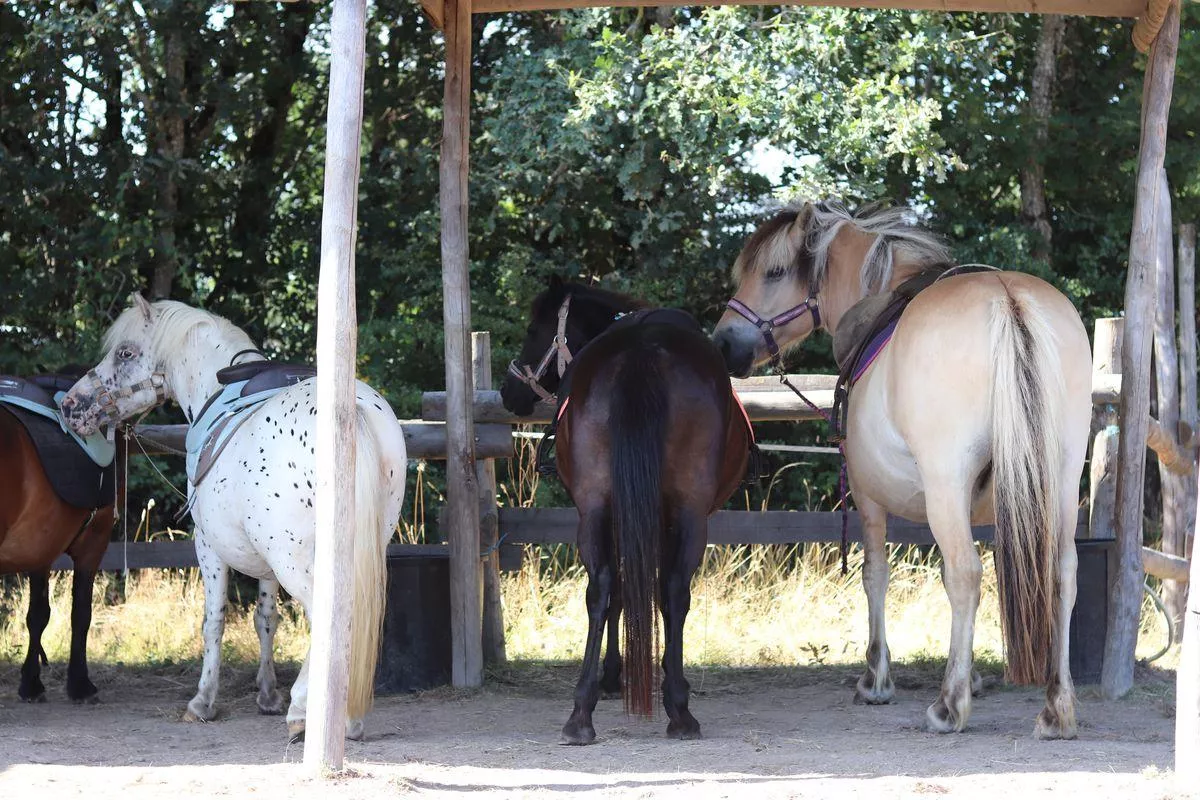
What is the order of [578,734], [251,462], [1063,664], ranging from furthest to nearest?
[251,462] → [1063,664] → [578,734]

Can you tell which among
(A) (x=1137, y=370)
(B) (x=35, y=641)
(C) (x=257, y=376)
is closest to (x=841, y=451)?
(A) (x=1137, y=370)

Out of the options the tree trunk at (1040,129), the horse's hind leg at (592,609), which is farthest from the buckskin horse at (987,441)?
the tree trunk at (1040,129)

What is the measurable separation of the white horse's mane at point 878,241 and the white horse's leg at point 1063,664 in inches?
59.7

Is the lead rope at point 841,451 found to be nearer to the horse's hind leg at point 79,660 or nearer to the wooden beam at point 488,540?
the wooden beam at point 488,540

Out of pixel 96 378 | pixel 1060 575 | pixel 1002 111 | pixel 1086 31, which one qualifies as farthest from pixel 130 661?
pixel 1086 31

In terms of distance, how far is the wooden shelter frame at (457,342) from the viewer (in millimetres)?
4164

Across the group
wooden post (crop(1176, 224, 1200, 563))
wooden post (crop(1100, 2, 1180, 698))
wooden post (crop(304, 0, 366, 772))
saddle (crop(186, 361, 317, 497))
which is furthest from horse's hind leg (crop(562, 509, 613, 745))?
wooden post (crop(1176, 224, 1200, 563))

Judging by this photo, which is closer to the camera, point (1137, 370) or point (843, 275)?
point (1137, 370)

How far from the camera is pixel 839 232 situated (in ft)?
20.2

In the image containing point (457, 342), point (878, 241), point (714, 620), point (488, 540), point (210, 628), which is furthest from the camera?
point (714, 620)

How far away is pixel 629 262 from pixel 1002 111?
144 inches

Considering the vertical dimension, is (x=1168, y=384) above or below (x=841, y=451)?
above

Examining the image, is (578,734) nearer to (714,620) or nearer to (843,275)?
(843,275)

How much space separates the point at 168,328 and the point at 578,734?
2741 millimetres
